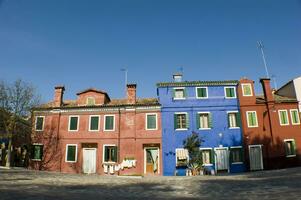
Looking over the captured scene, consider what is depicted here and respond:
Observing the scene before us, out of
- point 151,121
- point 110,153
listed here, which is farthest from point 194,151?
point 110,153

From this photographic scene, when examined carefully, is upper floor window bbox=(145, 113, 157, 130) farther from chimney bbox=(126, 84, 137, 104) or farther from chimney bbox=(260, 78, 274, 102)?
chimney bbox=(260, 78, 274, 102)

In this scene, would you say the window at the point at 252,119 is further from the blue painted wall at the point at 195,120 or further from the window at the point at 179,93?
the window at the point at 179,93

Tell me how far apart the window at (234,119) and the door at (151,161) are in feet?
25.7

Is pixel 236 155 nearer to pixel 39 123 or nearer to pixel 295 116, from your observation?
pixel 295 116

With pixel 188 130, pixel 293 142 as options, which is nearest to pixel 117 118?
pixel 188 130

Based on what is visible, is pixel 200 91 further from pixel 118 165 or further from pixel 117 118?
pixel 118 165

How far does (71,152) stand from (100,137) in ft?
10.9

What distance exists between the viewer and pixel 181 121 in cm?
2936

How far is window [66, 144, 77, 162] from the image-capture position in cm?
2925

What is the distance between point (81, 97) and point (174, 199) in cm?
2195

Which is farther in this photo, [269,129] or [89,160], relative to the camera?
[89,160]

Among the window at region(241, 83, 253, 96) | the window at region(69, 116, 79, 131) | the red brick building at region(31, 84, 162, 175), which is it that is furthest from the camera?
the window at region(69, 116, 79, 131)

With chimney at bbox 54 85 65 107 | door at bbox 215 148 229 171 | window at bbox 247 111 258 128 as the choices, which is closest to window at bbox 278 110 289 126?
window at bbox 247 111 258 128

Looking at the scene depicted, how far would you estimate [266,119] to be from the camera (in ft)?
94.8
